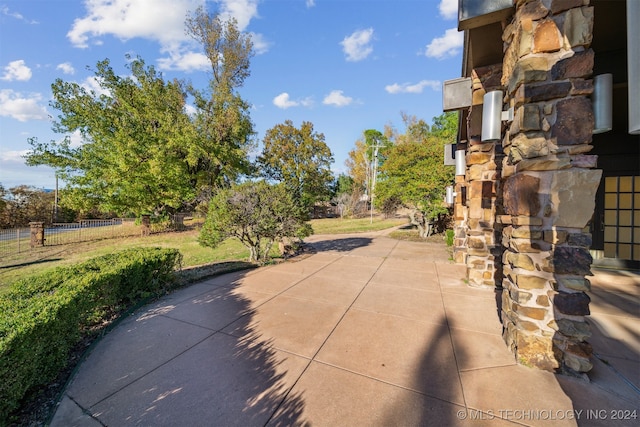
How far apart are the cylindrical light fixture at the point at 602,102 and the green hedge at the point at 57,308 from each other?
17.0 feet

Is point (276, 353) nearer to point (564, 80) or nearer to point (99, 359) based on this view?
point (99, 359)

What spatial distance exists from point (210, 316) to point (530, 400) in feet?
12.2

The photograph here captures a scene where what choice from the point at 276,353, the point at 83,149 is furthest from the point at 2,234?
the point at 276,353

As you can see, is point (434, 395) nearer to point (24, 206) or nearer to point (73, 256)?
point (73, 256)

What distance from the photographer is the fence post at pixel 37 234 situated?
34.5ft

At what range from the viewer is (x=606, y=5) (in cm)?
287

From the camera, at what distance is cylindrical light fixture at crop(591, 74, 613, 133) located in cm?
215

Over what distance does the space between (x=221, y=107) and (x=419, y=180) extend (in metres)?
12.9

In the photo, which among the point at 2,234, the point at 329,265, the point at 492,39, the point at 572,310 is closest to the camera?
the point at 572,310

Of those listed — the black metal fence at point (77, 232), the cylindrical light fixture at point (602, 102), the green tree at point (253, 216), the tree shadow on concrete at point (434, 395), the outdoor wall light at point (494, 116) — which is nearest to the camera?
the tree shadow on concrete at point (434, 395)

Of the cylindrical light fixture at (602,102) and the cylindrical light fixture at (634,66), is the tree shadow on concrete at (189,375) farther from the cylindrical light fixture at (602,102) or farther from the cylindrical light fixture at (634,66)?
the cylindrical light fixture at (602,102)

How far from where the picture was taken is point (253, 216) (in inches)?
240

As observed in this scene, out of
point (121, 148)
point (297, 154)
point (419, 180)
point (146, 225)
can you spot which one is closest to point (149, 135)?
point (121, 148)

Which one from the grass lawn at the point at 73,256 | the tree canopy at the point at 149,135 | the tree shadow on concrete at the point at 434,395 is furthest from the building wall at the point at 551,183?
the tree canopy at the point at 149,135
